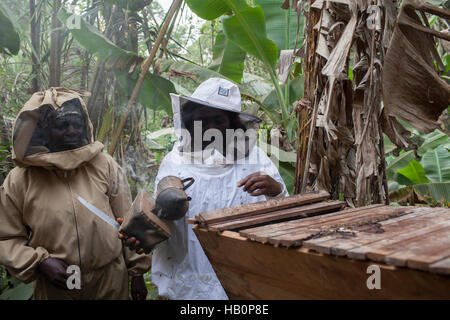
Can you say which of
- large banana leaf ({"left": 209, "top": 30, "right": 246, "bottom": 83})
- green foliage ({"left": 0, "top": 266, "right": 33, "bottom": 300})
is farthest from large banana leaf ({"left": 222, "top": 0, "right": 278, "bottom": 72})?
green foliage ({"left": 0, "top": 266, "right": 33, "bottom": 300})

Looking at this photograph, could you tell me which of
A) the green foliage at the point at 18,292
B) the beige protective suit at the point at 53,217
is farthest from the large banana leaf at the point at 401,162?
the green foliage at the point at 18,292

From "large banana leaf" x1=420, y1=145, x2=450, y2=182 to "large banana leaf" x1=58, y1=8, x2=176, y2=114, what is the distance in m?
3.11

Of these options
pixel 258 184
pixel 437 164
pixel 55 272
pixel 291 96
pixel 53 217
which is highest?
pixel 291 96

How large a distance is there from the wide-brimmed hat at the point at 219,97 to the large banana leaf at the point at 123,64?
1.37m

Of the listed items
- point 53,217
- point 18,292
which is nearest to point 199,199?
point 53,217

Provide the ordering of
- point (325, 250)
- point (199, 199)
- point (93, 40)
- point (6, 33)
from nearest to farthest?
point (325, 250), point (199, 199), point (6, 33), point (93, 40)

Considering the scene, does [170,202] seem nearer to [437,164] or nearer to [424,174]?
[424,174]

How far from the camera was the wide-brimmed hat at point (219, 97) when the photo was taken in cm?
204

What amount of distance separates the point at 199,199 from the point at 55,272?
31.4 inches

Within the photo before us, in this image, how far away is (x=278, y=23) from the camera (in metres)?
3.95

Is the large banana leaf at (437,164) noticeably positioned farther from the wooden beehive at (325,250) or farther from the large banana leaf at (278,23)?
the wooden beehive at (325,250)

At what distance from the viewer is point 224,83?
6.94 ft
